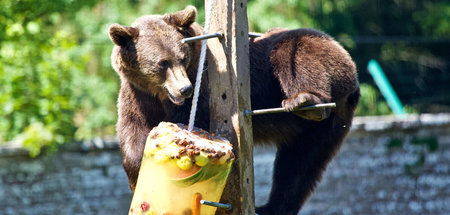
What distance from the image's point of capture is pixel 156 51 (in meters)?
3.64

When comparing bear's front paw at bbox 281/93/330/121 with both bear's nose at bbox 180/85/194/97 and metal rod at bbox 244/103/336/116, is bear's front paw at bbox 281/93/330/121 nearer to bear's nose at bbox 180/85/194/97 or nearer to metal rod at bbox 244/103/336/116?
metal rod at bbox 244/103/336/116

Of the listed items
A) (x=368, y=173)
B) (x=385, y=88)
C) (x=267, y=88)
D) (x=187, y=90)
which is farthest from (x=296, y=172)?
(x=385, y=88)

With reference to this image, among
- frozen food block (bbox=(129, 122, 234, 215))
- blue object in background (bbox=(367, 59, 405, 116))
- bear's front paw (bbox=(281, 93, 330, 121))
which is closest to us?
frozen food block (bbox=(129, 122, 234, 215))

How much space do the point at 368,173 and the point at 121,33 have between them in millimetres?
6978

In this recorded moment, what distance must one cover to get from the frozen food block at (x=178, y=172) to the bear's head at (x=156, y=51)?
892mm

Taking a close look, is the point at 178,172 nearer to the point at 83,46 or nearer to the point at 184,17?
the point at 184,17

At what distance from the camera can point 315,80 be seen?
3.63m

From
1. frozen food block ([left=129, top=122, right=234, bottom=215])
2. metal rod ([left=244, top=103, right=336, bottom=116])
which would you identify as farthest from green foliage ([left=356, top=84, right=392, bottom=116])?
frozen food block ([left=129, top=122, right=234, bottom=215])

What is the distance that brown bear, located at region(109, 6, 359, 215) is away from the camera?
3615mm

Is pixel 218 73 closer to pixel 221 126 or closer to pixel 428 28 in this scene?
pixel 221 126

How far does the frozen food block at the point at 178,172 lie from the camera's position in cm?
258

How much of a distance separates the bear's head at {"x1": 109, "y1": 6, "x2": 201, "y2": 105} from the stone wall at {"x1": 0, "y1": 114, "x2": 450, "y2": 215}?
Result: 478cm

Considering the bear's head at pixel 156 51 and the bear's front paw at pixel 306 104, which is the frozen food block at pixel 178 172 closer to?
the bear's front paw at pixel 306 104

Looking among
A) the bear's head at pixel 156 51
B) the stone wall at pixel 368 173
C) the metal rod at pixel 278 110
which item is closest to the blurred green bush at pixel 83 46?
the stone wall at pixel 368 173
